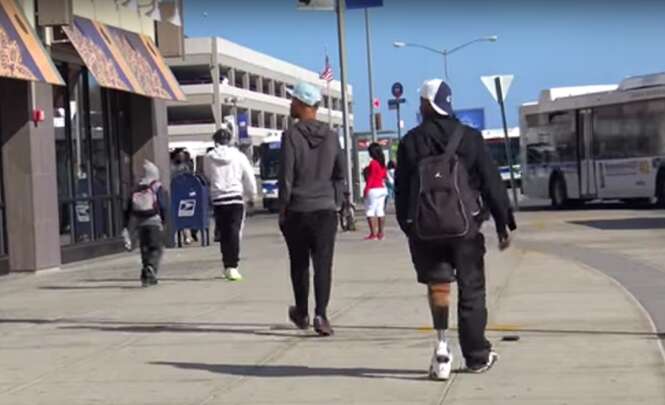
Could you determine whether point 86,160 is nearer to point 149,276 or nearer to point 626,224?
point 149,276

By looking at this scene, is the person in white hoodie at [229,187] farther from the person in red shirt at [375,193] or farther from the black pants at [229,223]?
the person in red shirt at [375,193]

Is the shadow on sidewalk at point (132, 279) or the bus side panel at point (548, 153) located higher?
the bus side panel at point (548, 153)

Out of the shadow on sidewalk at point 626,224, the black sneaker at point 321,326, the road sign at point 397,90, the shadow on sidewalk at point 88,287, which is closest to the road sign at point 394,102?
the road sign at point 397,90

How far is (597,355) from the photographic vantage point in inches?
329

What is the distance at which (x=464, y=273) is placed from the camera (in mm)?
7598

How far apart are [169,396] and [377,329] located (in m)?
2.91

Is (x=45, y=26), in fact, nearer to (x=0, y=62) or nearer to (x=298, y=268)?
(x=0, y=62)

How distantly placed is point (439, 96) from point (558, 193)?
2744 cm

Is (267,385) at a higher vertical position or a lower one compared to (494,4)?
lower

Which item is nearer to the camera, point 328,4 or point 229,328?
point 229,328

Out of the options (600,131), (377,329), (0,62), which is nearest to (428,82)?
(377,329)

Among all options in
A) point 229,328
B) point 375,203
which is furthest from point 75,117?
point 229,328

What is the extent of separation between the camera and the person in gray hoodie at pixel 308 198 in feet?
31.3

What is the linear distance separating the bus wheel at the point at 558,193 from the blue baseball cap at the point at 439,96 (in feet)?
87.7
